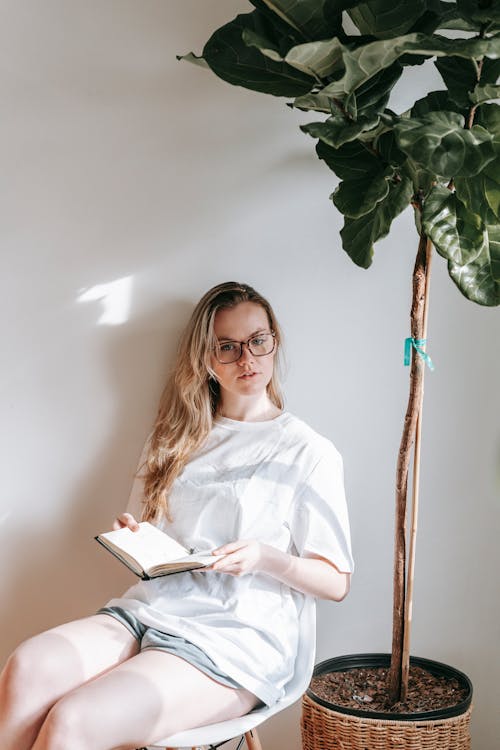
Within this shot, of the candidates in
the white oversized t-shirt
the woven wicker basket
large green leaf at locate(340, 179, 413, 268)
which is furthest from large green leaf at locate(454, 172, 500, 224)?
the woven wicker basket

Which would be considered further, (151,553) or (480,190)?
(151,553)

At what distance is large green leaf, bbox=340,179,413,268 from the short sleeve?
1.74 ft

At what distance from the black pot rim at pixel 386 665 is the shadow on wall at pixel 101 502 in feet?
2.06

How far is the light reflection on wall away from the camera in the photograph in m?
2.30

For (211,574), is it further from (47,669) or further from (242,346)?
(242,346)

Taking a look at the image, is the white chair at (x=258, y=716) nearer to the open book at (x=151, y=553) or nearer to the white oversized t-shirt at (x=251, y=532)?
the white oversized t-shirt at (x=251, y=532)

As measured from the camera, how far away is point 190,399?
2.17 meters

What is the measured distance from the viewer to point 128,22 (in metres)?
2.26

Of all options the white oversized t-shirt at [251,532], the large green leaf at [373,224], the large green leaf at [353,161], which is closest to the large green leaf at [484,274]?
the large green leaf at [373,224]

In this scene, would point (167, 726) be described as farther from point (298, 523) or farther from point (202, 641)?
point (298, 523)

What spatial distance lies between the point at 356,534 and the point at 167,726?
2.59ft

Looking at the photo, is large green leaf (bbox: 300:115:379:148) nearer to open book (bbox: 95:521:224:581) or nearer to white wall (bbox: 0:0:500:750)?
white wall (bbox: 0:0:500:750)

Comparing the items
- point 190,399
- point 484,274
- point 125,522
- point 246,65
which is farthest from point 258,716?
point 246,65

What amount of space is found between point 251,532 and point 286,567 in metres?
0.15
